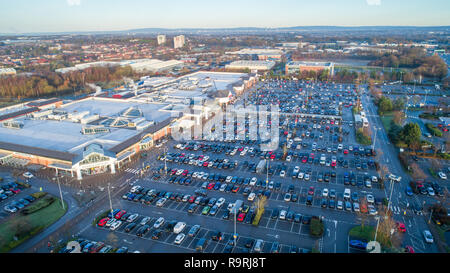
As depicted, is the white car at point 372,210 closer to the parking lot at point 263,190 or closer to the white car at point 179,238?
the parking lot at point 263,190

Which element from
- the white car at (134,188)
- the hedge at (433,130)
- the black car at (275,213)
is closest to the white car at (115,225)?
the white car at (134,188)

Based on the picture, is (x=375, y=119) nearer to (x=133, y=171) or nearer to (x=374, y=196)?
(x=374, y=196)

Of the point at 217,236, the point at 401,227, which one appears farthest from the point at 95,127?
the point at 401,227

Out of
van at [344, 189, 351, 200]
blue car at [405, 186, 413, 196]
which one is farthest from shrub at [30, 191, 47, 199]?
blue car at [405, 186, 413, 196]

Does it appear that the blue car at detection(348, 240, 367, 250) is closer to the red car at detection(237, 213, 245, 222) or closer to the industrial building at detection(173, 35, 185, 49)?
the red car at detection(237, 213, 245, 222)

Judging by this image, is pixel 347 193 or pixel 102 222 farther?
pixel 347 193

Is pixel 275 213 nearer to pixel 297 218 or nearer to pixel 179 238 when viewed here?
pixel 297 218

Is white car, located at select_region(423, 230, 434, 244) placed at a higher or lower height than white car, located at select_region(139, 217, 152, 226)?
higher

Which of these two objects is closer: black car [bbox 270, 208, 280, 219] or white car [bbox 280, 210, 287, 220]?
white car [bbox 280, 210, 287, 220]
